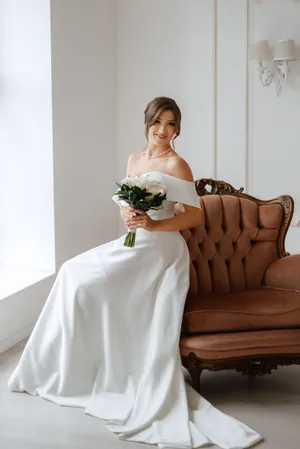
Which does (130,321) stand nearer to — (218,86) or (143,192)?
(143,192)

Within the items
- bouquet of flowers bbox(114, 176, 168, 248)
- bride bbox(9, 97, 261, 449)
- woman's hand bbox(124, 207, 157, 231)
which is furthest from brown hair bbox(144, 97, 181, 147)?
woman's hand bbox(124, 207, 157, 231)

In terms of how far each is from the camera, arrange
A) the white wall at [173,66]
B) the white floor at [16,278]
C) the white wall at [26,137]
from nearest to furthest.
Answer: the white floor at [16,278] < the white wall at [26,137] < the white wall at [173,66]

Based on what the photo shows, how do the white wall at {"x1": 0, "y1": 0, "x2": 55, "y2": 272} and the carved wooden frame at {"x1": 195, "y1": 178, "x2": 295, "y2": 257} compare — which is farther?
the white wall at {"x1": 0, "y1": 0, "x2": 55, "y2": 272}

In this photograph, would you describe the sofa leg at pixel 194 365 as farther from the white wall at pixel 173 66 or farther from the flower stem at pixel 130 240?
the white wall at pixel 173 66

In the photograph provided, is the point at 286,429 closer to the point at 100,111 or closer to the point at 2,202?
the point at 2,202

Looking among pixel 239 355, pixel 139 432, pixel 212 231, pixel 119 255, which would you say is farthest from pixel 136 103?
pixel 139 432

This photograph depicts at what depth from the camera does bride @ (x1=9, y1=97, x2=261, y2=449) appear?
363 cm

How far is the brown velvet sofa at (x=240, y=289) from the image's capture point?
369 centimetres

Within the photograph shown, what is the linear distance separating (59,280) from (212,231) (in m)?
0.93

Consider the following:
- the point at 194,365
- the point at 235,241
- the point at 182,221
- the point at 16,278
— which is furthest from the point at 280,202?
the point at 16,278

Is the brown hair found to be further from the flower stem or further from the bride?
the flower stem

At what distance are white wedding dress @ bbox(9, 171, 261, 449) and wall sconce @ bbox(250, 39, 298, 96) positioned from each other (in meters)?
2.00

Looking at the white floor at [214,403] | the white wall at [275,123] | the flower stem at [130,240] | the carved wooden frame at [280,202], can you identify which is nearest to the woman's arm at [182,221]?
the flower stem at [130,240]

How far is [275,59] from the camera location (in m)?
5.43
